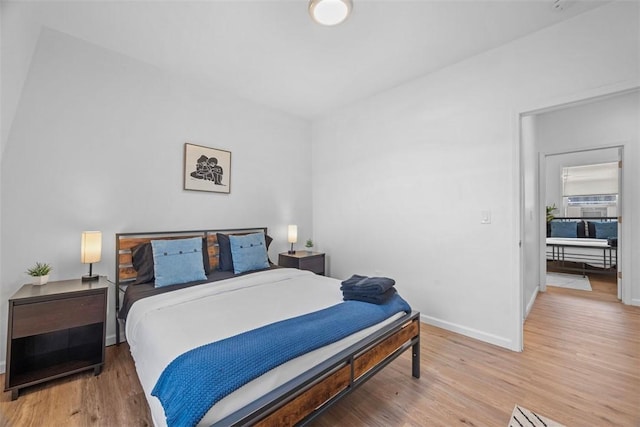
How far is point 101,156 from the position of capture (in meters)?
2.61

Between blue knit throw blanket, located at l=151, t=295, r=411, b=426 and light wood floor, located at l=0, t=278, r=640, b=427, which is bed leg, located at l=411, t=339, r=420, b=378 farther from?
blue knit throw blanket, located at l=151, t=295, r=411, b=426

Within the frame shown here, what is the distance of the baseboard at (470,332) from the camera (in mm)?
2578

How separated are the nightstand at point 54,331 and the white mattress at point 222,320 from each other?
406 millimetres

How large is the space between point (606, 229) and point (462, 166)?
5152 mm

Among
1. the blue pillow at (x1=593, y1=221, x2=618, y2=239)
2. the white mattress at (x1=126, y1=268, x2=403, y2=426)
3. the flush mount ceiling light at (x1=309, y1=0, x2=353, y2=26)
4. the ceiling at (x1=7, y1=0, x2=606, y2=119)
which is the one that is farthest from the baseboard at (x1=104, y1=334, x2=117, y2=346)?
the blue pillow at (x1=593, y1=221, x2=618, y2=239)

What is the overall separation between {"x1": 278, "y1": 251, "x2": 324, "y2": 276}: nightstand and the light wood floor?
1.72m

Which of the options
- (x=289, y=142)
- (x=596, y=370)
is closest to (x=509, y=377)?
(x=596, y=370)

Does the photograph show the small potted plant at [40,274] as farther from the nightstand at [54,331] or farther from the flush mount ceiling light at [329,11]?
the flush mount ceiling light at [329,11]

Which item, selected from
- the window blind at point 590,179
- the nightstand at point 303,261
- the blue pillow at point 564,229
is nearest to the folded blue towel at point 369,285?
the nightstand at point 303,261

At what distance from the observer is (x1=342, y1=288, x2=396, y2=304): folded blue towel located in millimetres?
2008

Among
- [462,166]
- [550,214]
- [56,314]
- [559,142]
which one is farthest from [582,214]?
[56,314]

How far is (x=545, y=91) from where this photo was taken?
7.91 feet

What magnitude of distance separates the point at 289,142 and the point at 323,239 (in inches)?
63.8

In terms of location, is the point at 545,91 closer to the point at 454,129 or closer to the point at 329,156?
the point at 454,129
